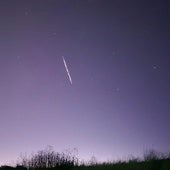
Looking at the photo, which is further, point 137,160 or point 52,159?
point 52,159

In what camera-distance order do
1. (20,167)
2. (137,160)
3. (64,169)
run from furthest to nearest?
(20,167), (64,169), (137,160)

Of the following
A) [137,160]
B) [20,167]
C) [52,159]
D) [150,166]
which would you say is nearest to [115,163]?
[137,160]

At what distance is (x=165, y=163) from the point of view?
20266mm

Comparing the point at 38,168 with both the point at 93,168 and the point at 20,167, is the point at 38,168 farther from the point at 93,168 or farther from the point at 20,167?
the point at 93,168

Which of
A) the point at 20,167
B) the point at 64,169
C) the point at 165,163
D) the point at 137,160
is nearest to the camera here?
the point at 165,163

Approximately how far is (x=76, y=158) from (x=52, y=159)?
203cm

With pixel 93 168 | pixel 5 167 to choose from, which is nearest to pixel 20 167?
pixel 5 167

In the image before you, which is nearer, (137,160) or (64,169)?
(137,160)

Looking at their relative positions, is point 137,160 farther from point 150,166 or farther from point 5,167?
point 5,167

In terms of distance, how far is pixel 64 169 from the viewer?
2538cm

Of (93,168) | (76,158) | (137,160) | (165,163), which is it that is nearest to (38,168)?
(76,158)

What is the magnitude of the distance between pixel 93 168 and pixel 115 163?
1.54m

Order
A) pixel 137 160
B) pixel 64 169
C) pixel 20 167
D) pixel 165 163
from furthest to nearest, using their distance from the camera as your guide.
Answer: pixel 20 167 < pixel 64 169 < pixel 137 160 < pixel 165 163

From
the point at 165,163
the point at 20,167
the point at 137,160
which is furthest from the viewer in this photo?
the point at 20,167
